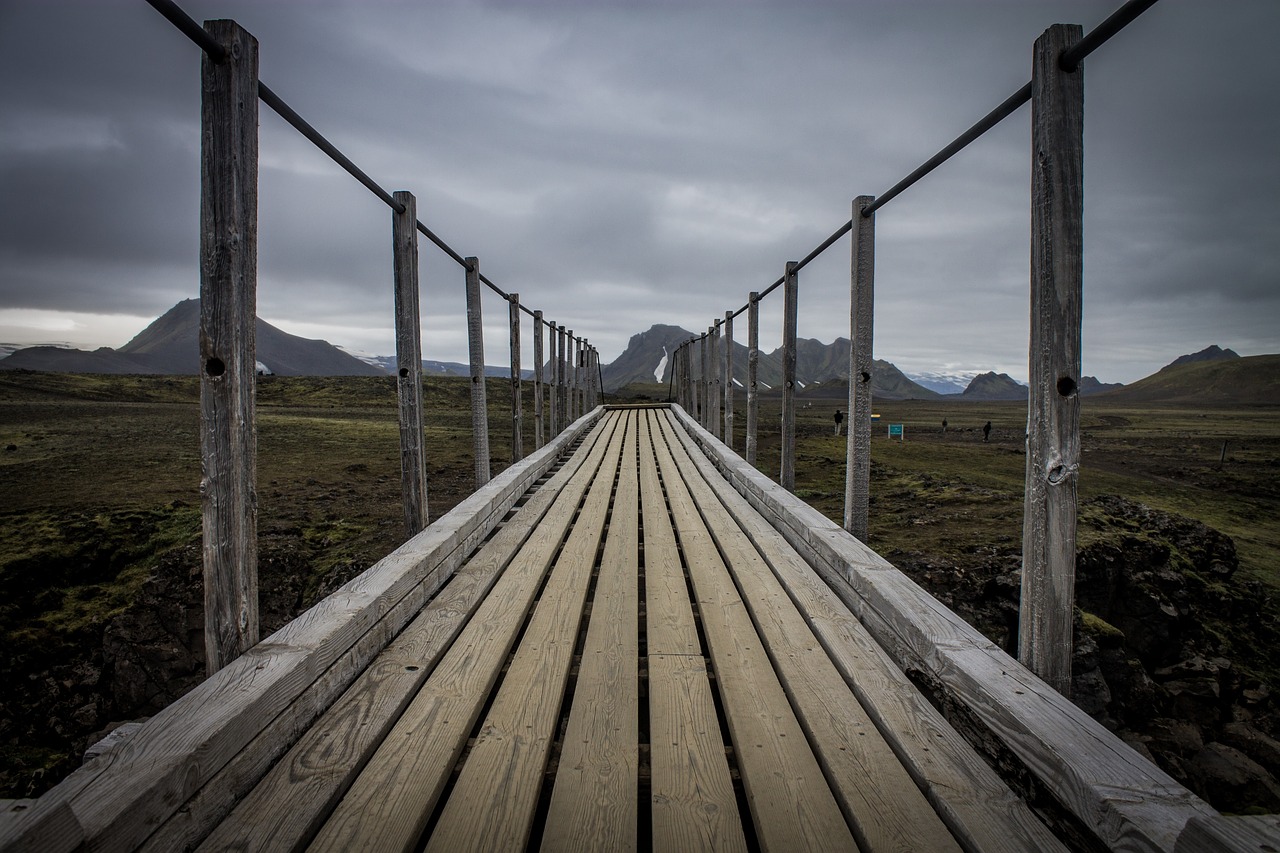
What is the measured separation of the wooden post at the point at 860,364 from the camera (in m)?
3.16

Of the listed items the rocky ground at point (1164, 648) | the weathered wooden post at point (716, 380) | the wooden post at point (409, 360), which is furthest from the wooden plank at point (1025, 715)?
the weathered wooden post at point (716, 380)

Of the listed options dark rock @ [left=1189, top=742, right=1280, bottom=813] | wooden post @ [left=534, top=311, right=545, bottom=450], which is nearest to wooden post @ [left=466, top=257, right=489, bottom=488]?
wooden post @ [left=534, top=311, right=545, bottom=450]

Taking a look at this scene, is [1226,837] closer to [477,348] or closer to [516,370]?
[477,348]

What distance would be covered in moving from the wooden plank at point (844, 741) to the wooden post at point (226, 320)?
5.38 ft

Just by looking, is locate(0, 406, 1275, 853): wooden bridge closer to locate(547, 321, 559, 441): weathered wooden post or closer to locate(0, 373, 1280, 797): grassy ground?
locate(0, 373, 1280, 797): grassy ground

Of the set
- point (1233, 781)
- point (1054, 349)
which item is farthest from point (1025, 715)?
point (1233, 781)

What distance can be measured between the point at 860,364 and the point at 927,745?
2155mm

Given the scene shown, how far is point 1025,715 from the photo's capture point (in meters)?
1.41

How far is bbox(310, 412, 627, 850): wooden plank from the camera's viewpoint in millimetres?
1224

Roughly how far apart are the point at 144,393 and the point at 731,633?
1301 inches

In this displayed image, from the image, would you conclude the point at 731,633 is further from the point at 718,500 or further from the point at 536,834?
the point at 718,500

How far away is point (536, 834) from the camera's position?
4.33ft

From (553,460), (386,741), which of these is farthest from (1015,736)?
(553,460)

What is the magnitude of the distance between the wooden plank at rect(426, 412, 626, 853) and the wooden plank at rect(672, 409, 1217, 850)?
3.68 ft
